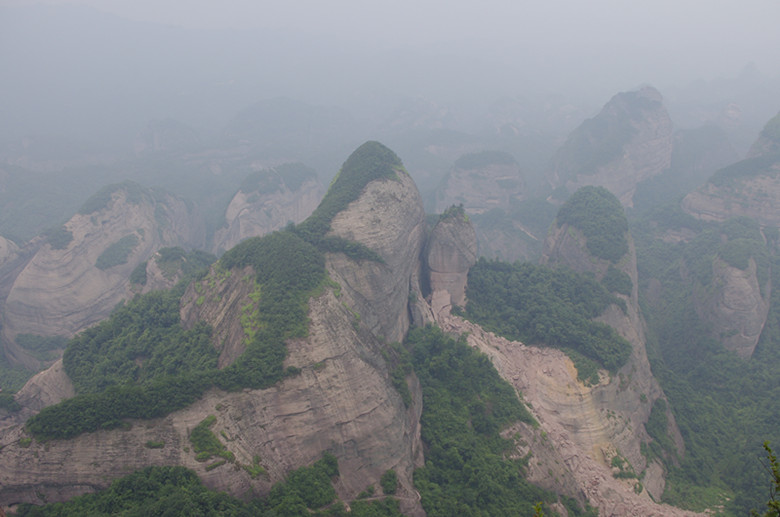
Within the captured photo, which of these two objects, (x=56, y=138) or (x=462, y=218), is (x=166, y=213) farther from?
(x=56, y=138)

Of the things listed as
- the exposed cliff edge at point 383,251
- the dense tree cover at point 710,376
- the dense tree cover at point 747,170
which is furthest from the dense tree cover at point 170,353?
Answer: the dense tree cover at point 747,170

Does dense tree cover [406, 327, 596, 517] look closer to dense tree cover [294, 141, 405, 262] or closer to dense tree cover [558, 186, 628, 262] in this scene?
→ dense tree cover [294, 141, 405, 262]

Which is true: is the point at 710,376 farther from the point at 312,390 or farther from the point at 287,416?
the point at 287,416

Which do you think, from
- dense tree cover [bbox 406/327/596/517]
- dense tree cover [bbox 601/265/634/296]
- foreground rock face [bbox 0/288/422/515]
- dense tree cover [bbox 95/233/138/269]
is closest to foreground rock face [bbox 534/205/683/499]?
dense tree cover [bbox 601/265/634/296]

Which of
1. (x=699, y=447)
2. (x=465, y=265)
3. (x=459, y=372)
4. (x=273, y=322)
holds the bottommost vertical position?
(x=699, y=447)

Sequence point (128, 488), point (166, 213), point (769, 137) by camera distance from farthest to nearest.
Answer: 1. point (166, 213)
2. point (769, 137)
3. point (128, 488)

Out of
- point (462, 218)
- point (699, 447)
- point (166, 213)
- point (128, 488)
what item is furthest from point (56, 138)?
point (699, 447)
